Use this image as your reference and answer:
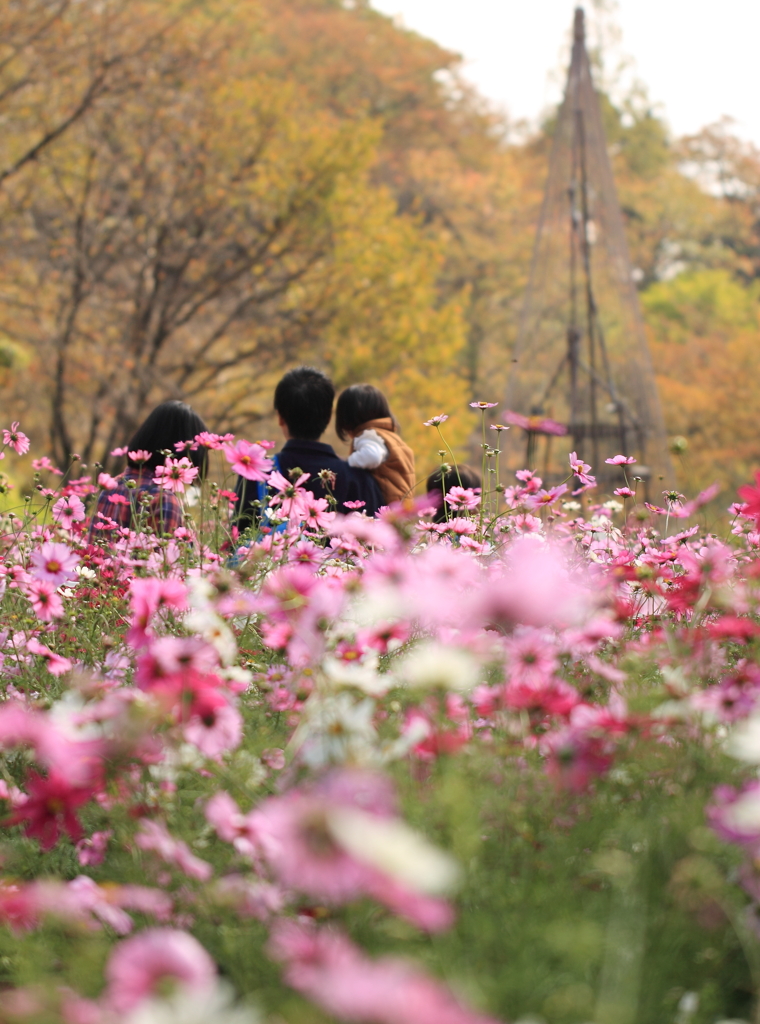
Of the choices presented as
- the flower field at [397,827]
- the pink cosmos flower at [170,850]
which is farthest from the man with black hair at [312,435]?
the pink cosmos flower at [170,850]

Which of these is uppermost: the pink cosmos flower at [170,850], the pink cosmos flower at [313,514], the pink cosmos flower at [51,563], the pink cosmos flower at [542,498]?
the pink cosmos flower at [542,498]

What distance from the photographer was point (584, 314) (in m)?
8.80

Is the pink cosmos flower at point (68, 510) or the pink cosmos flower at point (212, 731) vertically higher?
the pink cosmos flower at point (68, 510)

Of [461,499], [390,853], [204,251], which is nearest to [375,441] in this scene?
[461,499]

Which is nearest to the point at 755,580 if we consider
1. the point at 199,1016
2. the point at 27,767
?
the point at 199,1016

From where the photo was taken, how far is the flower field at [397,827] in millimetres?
803

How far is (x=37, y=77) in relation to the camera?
27.5 ft

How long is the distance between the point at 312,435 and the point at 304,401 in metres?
Answer: 0.14

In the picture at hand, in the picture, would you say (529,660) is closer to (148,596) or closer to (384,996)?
(148,596)

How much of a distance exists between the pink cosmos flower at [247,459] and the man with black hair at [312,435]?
115 cm

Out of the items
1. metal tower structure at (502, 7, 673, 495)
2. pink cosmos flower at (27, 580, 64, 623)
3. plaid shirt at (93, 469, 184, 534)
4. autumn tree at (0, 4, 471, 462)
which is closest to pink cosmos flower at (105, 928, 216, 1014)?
pink cosmos flower at (27, 580, 64, 623)

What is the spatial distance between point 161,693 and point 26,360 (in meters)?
9.48

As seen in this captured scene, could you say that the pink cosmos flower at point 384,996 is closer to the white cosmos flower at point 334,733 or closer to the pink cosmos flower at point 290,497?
the white cosmos flower at point 334,733

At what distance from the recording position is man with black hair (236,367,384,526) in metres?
3.33
